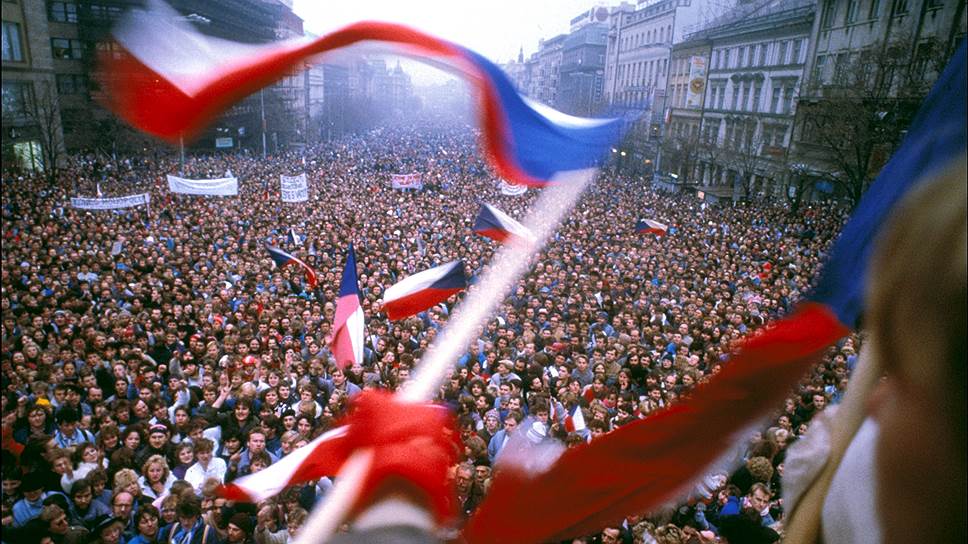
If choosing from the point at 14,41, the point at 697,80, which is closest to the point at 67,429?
the point at 14,41

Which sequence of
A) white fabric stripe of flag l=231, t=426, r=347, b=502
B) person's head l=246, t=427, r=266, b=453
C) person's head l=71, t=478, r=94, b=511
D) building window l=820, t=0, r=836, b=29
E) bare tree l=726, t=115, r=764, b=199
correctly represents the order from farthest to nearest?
bare tree l=726, t=115, r=764, b=199
building window l=820, t=0, r=836, b=29
person's head l=246, t=427, r=266, b=453
person's head l=71, t=478, r=94, b=511
white fabric stripe of flag l=231, t=426, r=347, b=502

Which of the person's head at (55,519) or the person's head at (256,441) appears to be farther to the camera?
the person's head at (256,441)

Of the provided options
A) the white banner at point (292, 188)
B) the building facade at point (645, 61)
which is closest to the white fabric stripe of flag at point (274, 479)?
the white banner at point (292, 188)

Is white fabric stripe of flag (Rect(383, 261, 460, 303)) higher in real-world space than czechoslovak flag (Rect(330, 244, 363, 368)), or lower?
higher

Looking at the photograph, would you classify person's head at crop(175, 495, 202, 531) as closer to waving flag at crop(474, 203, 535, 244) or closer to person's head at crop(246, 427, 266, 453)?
person's head at crop(246, 427, 266, 453)

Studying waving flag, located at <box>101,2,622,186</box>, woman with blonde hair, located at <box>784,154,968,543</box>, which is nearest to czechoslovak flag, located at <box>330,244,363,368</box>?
waving flag, located at <box>101,2,622,186</box>

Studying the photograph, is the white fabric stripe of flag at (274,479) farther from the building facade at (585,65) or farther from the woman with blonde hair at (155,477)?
the building facade at (585,65)

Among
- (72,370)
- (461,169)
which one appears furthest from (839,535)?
(461,169)
